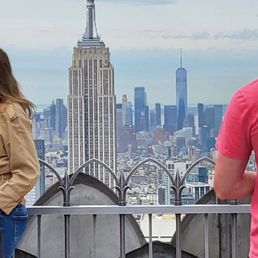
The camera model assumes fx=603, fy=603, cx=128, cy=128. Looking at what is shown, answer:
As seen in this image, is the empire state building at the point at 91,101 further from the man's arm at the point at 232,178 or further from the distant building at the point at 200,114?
the man's arm at the point at 232,178

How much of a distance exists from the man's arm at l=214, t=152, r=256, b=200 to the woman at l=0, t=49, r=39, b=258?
748mm

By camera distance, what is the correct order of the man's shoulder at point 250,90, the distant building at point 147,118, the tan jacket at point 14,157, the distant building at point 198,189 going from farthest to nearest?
the distant building at point 147,118, the distant building at point 198,189, the tan jacket at point 14,157, the man's shoulder at point 250,90

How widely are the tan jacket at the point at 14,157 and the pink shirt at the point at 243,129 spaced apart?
0.80m

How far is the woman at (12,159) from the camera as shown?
1.71m

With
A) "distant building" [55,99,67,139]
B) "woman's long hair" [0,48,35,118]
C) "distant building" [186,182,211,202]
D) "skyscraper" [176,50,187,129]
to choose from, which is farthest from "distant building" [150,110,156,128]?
"woman's long hair" [0,48,35,118]

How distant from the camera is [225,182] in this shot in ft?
3.66

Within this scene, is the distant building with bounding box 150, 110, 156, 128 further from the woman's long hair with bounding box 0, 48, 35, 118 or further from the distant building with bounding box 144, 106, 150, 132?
the woman's long hair with bounding box 0, 48, 35, 118

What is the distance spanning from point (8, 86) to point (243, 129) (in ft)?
3.12

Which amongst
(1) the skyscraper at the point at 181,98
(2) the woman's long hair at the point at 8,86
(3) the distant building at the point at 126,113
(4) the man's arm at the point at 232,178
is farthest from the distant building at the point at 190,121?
(4) the man's arm at the point at 232,178

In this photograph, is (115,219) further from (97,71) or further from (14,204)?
(97,71)

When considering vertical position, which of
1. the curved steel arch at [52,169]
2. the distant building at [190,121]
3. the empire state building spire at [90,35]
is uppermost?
the empire state building spire at [90,35]

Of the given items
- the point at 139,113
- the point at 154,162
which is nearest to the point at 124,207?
the point at 154,162

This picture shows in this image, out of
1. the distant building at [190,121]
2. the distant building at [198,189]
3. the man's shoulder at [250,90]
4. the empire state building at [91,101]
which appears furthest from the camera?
the distant building at [190,121]

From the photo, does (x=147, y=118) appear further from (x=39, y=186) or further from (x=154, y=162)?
(x=39, y=186)
